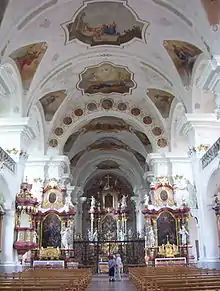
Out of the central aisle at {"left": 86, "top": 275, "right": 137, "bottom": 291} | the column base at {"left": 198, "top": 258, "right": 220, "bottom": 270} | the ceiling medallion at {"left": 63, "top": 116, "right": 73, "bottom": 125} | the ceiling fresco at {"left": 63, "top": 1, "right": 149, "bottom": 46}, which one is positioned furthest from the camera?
the ceiling medallion at {"left": 63, "top": 116, "right": 73, "bottom": 125}

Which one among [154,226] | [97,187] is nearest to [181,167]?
[154,226]

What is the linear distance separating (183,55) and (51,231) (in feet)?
36.6

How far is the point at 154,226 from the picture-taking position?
20438mm

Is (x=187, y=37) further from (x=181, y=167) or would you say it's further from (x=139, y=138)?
(x=139, y=138)

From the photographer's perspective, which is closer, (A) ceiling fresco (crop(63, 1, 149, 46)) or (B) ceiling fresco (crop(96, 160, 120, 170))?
(A) ceiling fresco (crop(63, 1, 149, 46))

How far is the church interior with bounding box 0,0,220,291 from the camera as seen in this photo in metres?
12.7

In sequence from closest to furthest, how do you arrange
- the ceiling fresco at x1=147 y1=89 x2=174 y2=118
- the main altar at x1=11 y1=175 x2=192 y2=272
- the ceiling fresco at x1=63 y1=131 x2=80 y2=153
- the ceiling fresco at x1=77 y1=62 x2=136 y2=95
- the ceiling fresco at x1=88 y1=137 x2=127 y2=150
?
the ceiling fresco at x1=77 y1=62 x2=136 y2=95, the main altar at x1=11 y1=175 x2=192 y2=272, the ceiling fresco at x1=147 y1=89 x2=174 y2=118, the ceiling fresco at x1=63 y1=131 x2=80 y2=153, the ceiling fresco at x1=88 y1=137 x2=127 y2=150

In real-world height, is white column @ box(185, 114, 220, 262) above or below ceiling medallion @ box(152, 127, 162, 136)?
below

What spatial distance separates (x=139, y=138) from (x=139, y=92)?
16.1 feet

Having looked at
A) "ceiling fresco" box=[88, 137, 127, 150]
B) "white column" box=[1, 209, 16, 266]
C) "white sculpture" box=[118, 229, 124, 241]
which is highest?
"ceiling fresco" box=[88, 137, 127, 150]

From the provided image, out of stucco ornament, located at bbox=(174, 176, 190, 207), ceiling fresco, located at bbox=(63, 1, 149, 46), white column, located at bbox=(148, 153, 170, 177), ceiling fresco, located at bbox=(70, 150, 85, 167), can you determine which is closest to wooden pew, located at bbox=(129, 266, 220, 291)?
ceiling fresco, located at bbox=(63, 1, 149, 46)

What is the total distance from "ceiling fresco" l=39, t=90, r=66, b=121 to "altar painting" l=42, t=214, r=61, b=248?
17.1 ft

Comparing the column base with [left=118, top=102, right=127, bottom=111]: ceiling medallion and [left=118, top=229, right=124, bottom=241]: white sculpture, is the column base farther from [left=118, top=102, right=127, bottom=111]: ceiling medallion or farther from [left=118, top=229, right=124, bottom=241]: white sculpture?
[left=118, top=229, right=124, bottom=241]: white sculpture

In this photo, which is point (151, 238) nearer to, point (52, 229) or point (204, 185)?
point (52, 229)
